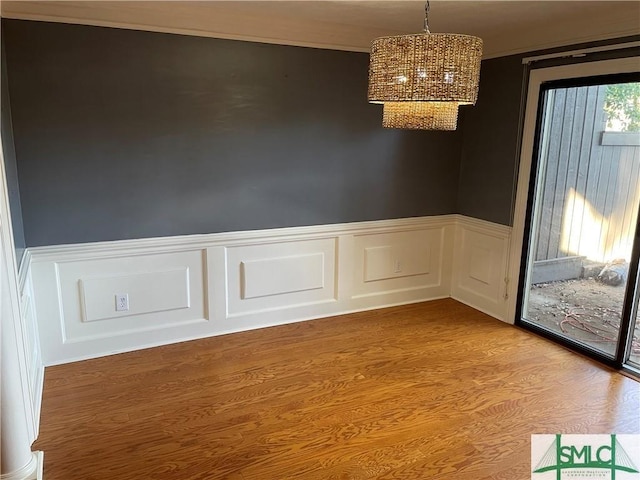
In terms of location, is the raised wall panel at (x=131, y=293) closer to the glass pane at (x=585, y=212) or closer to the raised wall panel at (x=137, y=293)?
the raised wall panel at (x=137, y=293)

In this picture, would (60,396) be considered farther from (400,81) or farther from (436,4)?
(436,4)

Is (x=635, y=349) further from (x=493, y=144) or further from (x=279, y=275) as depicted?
(x=279, y=275)

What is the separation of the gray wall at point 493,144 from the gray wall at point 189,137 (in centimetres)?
21

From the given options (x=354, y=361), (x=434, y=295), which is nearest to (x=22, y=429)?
(x=354, y=361)

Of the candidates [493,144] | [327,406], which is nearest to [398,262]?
[493,144]

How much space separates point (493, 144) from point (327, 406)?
2.49 m

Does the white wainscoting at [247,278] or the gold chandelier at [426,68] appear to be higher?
the gold chandelier at [426,68]

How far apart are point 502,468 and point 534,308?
1895mm

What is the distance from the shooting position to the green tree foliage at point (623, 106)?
298 centimetres

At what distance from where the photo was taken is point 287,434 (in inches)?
97.4

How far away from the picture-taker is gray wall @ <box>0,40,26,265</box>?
253 cm

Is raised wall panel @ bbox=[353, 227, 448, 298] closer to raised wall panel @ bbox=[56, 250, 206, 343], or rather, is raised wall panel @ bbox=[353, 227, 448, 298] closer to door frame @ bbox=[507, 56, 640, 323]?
door frame @ bbox=[507, 56, 640, 323]

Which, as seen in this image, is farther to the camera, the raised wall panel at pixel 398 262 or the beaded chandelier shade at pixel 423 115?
the raised wall panel at pixel 398 262

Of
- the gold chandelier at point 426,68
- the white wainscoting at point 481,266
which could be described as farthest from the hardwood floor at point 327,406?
the gold chandelier at point 426,68
